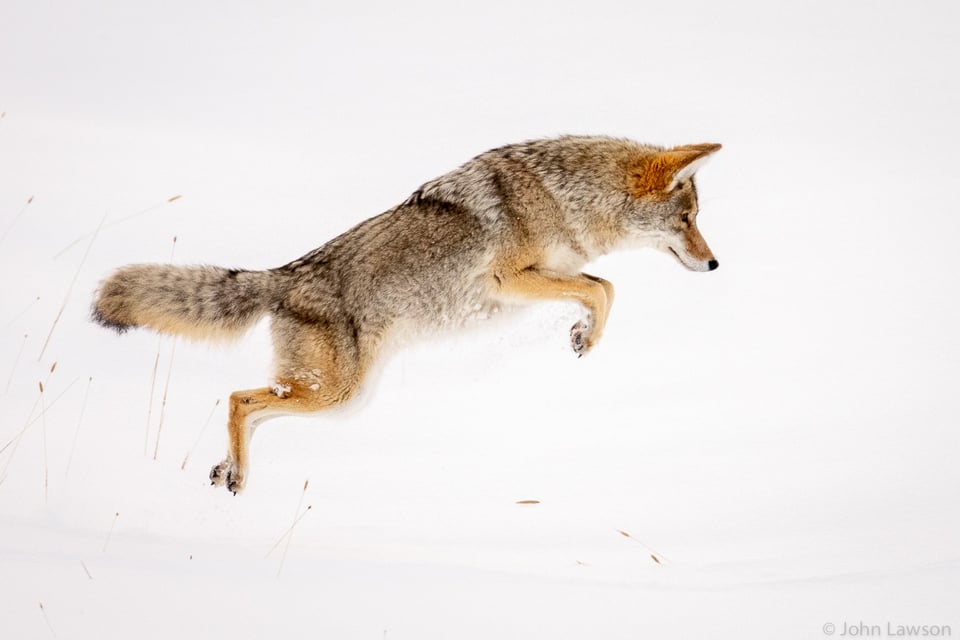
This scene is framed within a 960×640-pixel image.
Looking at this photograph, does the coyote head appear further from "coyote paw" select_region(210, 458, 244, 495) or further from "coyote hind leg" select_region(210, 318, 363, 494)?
"coyote paw" select_region(210, 458, 244, 495)

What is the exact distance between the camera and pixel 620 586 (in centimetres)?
514

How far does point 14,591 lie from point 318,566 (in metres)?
1.48

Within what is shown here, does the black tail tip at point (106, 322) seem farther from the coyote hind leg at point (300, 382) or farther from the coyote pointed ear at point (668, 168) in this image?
the coyote pointed ear at point (668, 168)

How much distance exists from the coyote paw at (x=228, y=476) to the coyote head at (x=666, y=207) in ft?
8.99

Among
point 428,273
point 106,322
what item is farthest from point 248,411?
point 428,273

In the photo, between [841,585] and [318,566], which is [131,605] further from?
[841,585]

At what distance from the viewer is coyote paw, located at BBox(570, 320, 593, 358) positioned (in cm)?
566

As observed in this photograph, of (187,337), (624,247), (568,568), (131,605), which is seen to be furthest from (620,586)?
(187,337)

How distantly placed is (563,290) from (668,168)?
3.20 feet

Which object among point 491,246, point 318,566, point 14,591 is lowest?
point 14,591

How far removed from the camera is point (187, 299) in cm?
559

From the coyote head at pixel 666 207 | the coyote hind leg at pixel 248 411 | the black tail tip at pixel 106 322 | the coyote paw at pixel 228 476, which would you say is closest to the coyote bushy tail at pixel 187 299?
the black tail tip at pixel 106 322

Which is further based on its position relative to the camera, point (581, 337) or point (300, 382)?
point (581, 337)

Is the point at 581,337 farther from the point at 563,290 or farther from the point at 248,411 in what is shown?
the point at 248,411
